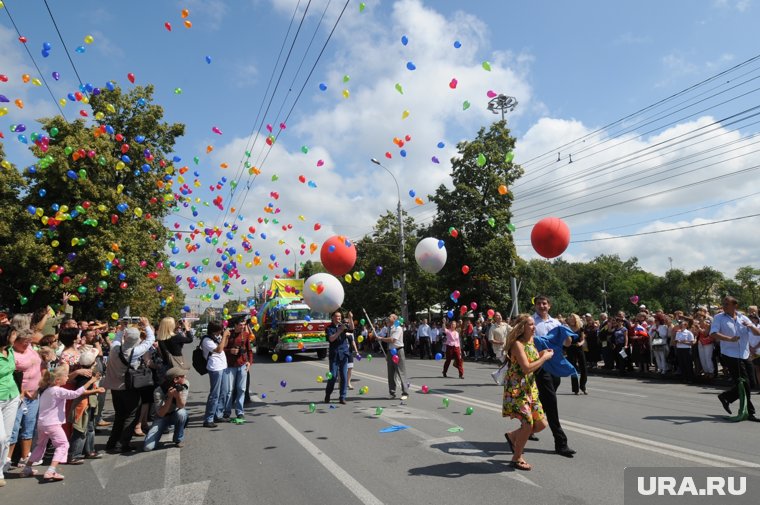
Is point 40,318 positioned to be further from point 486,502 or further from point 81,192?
point 81,192

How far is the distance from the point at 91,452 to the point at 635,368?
1425 centimetres

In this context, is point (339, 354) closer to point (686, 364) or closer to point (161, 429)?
point (161, 429)

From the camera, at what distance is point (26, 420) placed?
20.1 feet

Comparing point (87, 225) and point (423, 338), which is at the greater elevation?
point (87, 225)

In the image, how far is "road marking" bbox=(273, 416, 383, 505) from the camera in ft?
14.4

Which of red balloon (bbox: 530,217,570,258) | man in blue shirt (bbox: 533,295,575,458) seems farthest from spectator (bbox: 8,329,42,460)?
red balloon (bbox: 530,217,570,258)

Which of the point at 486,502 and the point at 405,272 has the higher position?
the point at 405,272

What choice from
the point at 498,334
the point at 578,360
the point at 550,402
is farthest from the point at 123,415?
the point at 498,334

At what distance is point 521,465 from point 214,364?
15.9ft

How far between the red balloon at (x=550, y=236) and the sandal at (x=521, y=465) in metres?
5.02

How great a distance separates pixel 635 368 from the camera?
14.9 m

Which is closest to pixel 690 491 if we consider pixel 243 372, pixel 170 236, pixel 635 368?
pixel 243 372

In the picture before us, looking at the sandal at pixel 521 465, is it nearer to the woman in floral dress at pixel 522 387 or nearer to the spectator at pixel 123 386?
the woman in floral dress at pixel 522 387

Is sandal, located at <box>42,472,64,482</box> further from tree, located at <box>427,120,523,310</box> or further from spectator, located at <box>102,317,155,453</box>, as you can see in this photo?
tree, located at <box>427,120,523,310</box>
